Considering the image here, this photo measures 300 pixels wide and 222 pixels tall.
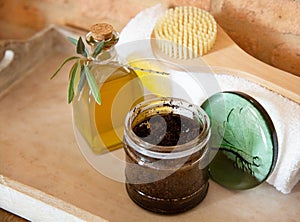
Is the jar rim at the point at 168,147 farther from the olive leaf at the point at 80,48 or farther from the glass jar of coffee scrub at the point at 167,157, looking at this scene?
the olive leaf at the point at 80,48

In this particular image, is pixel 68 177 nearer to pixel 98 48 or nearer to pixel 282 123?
pixel 98 48

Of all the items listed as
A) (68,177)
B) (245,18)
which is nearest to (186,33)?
(245,18)

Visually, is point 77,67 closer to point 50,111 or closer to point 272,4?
point 50,111

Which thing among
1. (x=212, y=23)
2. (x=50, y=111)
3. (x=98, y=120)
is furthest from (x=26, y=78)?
(x=212, y=23)

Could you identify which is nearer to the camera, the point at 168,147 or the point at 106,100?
the point at 168,147

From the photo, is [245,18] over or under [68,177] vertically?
over
